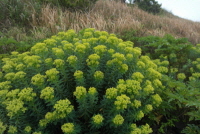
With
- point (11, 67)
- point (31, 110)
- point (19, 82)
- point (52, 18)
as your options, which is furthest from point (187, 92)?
point (52, 18)

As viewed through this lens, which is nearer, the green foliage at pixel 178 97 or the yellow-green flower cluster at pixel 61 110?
the yellow-green flower cluster at pixel 61 110

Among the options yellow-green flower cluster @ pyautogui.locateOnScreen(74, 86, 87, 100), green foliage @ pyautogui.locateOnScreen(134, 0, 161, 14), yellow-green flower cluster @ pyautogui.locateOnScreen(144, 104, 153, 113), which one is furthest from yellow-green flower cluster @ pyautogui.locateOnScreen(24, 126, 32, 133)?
green foliage @ pyautogui.locateOnScreen(134, 0, 161, 14)

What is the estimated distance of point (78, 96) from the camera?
64.3 inches

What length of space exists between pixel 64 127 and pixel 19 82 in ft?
2.90

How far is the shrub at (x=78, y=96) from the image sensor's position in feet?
5.46

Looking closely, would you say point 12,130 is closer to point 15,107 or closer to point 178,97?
point 15,107

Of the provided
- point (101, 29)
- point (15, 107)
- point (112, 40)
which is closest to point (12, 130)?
point (15, 107)

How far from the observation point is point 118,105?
1.60 m

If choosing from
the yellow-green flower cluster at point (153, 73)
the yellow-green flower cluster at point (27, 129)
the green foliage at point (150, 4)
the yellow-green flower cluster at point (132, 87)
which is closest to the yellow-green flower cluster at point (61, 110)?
the yellow-green flower cluster at point (27, 129)

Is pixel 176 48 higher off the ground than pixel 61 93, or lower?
higher

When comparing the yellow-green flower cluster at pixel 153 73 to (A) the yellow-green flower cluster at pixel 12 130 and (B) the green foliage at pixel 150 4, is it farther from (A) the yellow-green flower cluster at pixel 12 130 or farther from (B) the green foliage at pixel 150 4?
(B) the green foliage at pixel 150 4

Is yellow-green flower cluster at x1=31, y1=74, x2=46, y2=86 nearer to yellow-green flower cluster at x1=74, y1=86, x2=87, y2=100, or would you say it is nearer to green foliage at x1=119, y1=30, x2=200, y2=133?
yellow-green flower cluster at x1=74, y1=86, x2=87, y2=100

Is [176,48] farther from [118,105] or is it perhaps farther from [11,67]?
[11,67]

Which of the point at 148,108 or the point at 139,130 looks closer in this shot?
the point at 139,130
